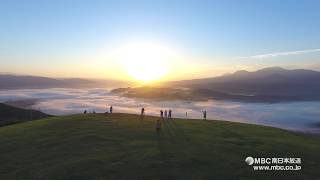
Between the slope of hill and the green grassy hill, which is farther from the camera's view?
the slope of hill

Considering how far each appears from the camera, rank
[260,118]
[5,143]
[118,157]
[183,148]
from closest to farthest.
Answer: [118,157], [183,148], [5,143], [260,118]

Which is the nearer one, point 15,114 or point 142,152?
point 142,152

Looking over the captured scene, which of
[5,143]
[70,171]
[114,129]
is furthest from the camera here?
[114,129]

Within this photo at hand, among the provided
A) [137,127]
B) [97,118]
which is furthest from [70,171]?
[97,118]

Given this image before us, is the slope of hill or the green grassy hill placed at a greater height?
the slope of hill

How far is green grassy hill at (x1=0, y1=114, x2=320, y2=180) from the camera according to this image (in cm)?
2766

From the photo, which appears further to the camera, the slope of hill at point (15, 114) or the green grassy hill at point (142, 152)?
the slope of hill at point (15, 114)

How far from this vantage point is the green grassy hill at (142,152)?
1089 inches

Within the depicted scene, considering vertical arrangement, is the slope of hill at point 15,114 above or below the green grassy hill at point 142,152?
above

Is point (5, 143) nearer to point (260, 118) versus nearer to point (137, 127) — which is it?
point (137, 127)

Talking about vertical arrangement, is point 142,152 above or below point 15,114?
below

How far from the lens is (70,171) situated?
2850cm

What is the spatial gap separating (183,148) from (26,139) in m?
→ 15.8

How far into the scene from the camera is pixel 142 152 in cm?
3203
